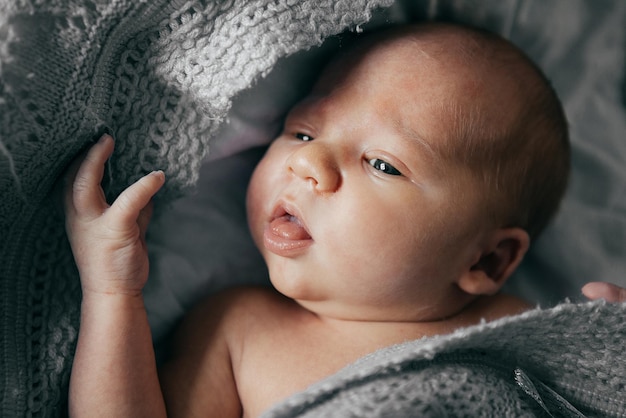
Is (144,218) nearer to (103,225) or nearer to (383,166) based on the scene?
(103,225)

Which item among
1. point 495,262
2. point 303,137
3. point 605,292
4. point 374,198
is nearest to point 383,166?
point 374,198

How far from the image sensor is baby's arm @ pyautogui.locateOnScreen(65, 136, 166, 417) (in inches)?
40.1

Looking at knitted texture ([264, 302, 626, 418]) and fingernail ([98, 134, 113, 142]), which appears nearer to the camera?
knitted texture ([264, 302, 626, 418])

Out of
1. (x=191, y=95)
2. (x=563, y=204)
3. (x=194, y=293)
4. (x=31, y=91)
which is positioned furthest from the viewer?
(x=563, y=204)

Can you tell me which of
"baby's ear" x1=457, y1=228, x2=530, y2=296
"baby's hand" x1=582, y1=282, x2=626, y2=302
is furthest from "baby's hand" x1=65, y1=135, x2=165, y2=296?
"baby's hand" x1=582, y1=282, x2=626, y2=302

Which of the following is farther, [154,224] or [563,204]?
[563,204]

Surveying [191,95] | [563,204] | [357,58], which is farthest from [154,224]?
[563,204]

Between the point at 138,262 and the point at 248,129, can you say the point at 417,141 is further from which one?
the point at 138,262

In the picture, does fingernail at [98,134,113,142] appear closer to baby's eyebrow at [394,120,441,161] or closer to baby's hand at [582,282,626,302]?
baby's eyebrow at [394,120,441,161]

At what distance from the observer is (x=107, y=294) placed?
1.04 meters

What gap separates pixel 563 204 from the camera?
1.46m

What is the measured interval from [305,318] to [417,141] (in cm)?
37

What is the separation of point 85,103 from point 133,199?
0.49ft

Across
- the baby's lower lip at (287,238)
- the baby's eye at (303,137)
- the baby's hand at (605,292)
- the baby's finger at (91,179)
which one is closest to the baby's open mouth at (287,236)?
the baby's lower lip at (287,238)
